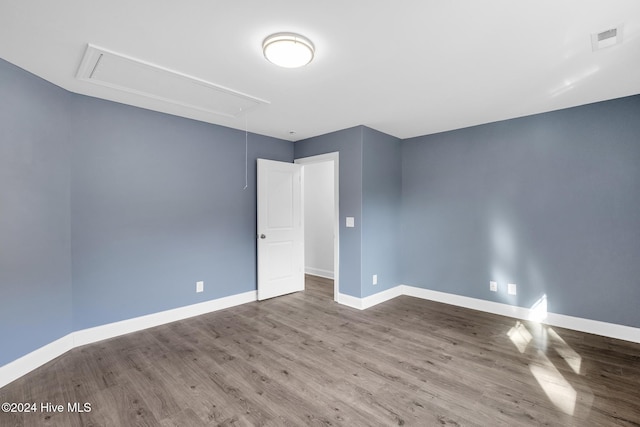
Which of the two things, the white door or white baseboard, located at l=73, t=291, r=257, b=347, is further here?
→ the white door

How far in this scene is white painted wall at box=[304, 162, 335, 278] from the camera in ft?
19.4

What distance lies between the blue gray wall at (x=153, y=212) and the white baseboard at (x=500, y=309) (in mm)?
1825

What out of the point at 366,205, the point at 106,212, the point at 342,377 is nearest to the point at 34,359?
the point at 106,212

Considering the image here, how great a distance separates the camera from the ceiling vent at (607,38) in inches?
73.8

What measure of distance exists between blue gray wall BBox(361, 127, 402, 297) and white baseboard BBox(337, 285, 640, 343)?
144 mm

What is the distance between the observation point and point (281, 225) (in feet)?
14.9

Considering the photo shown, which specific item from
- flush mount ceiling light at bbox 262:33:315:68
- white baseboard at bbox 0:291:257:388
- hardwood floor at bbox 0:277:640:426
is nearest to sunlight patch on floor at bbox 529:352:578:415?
hardwood floor at bbox 0:277:640:426

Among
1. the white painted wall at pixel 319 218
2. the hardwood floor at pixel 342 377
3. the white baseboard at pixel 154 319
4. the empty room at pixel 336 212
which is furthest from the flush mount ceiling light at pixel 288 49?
the white painted wall at pixel 319 218

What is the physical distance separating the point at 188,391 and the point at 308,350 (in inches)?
43.3

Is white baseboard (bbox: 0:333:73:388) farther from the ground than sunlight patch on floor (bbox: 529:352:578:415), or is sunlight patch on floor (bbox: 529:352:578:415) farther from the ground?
white baseboard (bbox: 0:333:73:388)

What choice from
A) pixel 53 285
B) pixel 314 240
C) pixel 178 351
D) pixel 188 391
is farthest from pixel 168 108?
pixel 314 240

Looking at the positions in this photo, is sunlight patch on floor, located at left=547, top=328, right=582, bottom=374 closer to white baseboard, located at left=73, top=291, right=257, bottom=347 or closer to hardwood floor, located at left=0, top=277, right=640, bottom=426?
hardwood floor, located at left=0, top=277, right=640, bottom=426

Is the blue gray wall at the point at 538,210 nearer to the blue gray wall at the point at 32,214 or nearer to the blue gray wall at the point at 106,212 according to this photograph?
the blue gray wall at the point at 106,212

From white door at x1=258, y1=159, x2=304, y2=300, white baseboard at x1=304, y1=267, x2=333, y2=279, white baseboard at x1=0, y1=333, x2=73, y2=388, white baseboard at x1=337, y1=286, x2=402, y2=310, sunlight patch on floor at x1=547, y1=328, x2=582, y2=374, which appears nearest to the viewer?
white baseboard at x1=0, y1=333, x2=73, y2=388
